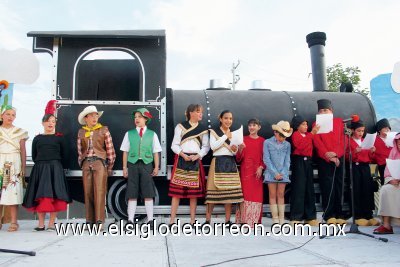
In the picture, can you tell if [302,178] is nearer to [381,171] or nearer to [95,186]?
[381,171]

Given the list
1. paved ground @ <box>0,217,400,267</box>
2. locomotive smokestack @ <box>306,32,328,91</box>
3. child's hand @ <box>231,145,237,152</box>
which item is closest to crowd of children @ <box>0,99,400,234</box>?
child's hand @ <box>231,145,237,152</box>

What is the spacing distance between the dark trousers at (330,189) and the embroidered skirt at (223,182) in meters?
1.19

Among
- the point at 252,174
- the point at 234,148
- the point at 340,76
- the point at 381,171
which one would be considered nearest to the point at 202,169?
the point at 234,148

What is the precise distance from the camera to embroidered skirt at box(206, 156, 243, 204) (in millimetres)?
4875

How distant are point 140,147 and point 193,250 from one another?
1864 mm

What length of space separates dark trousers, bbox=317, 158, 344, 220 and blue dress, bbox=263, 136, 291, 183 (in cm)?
60

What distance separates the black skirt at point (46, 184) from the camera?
4634 mm

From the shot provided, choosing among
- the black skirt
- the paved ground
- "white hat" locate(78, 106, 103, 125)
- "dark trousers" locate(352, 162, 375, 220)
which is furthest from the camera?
"dark trousers" locate(352, 162, 375, 220)

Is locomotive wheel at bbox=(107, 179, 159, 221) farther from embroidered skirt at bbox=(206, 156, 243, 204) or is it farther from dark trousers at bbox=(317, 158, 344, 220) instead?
dark trousers at bbox=(317, 158, 344, 220)

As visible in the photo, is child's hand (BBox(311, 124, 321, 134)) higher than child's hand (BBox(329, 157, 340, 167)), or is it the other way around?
child's hand (BBox(311, 124, 321, 134))

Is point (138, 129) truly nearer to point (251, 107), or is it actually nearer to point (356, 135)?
point (251, 107)

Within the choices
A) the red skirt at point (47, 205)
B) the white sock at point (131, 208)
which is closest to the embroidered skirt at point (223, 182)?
the white sock at point (131, 208)

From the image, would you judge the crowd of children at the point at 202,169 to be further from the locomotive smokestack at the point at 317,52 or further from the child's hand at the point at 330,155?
the locomotive smokestack at the point at 317,52

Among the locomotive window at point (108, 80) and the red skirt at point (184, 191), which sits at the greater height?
the locomotive window at point (108, 80)
